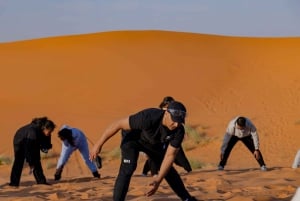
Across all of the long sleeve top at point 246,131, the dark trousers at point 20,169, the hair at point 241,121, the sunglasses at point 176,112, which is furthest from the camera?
the long sleeve top at point 246,131

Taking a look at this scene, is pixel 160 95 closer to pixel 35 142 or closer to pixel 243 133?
pixel 243 133

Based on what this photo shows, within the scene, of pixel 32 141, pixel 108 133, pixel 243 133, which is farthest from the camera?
pixel 243 133

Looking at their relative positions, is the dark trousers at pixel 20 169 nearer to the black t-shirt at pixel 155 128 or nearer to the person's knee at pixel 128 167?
the person's knee at pixel 128 167

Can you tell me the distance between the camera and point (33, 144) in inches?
401

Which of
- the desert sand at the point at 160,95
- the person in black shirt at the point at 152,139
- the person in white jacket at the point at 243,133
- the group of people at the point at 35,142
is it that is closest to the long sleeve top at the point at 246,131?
the person in white jacket at the point at 243,133

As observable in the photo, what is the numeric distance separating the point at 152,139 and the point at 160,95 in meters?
21.2

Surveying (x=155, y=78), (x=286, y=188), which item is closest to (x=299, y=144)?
(x=286, y=188)

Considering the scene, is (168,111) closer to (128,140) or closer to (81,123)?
(128,140)

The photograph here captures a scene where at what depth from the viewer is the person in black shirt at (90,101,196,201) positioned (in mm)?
6406

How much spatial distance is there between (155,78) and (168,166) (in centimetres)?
2493

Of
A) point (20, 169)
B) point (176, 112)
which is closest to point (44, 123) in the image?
point (20, 169)

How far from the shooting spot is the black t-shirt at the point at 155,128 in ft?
21.2

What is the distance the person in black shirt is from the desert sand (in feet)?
4.83

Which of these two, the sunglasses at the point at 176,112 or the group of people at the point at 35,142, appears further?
the group of people at the point at 35,142
